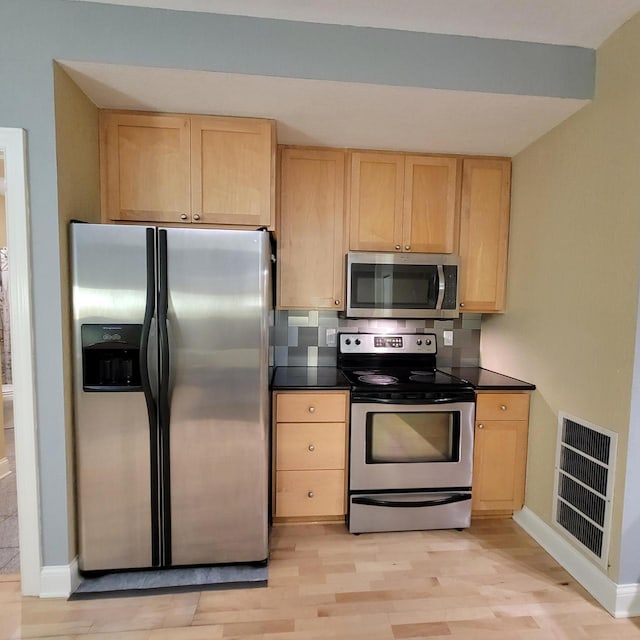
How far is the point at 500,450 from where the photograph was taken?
2283mm

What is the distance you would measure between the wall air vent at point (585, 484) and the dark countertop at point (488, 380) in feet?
0.98

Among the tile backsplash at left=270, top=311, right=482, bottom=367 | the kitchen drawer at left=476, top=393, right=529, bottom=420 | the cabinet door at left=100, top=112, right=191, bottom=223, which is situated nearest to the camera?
the cabinet door at left=100, top=112, right=191, bottom=223

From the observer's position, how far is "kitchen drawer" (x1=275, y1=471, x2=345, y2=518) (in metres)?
2.19

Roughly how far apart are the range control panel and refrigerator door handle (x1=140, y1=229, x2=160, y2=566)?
1346 millimetres

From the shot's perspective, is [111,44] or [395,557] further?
[395,557]

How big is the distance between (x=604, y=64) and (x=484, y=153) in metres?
0.75

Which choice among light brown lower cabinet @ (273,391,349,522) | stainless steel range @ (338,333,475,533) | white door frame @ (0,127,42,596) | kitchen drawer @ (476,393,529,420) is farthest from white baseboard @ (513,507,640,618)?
white door frame @ (0,127,42,596)

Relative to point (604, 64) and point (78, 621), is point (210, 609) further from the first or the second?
point (604, 64)

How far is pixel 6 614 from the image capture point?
160 centimetres

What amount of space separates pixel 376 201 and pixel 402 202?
18 cm

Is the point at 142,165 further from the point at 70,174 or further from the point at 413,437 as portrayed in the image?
the point at 413,437

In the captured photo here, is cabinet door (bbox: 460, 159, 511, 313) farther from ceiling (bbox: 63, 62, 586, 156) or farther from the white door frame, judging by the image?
the white door frame

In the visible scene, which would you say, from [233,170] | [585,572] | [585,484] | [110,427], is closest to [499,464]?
[585,484]

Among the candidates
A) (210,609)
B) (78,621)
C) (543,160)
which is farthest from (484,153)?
(78,621)
